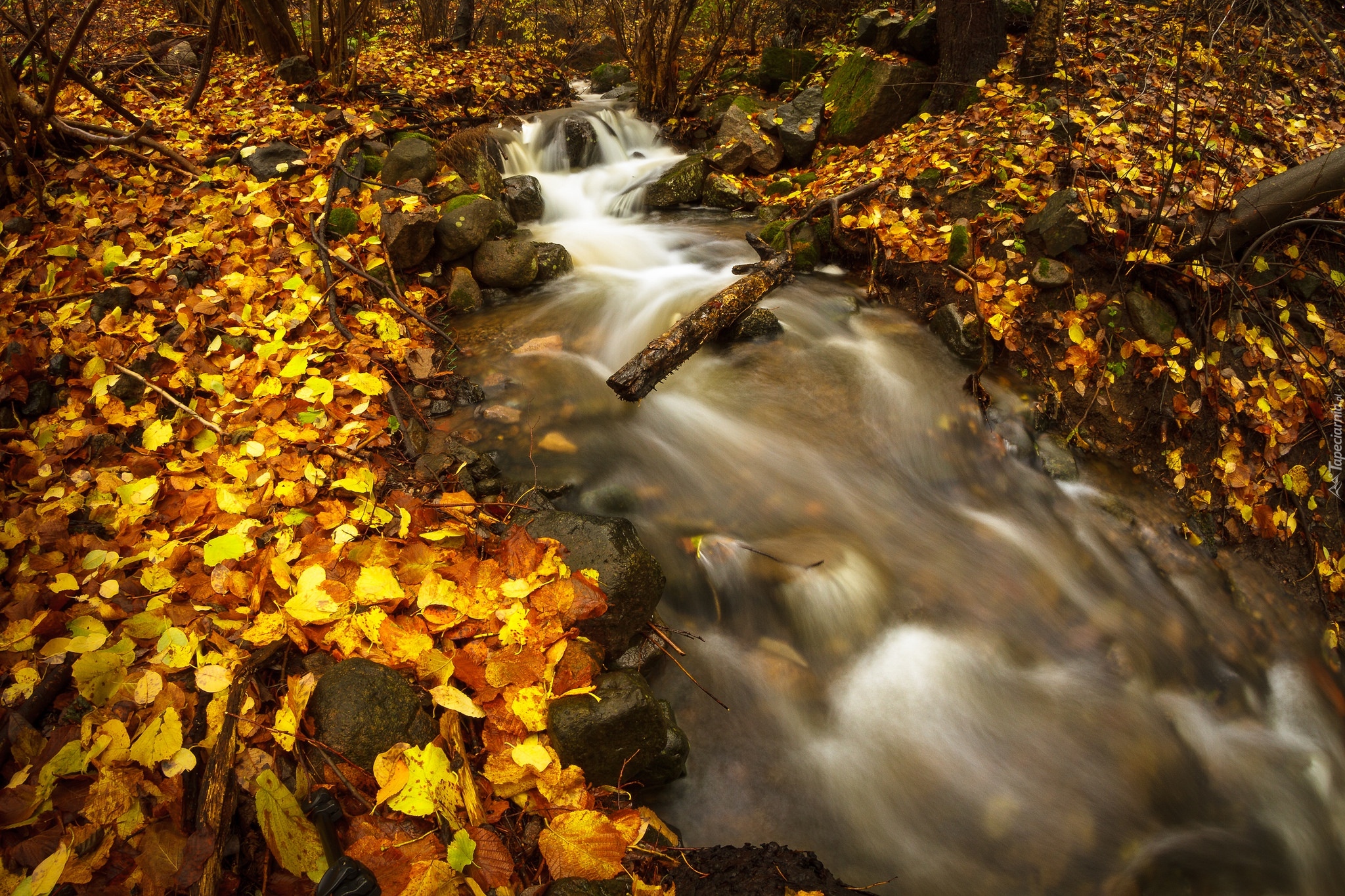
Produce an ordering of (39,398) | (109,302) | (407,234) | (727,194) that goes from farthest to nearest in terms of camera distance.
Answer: (727,194), (407,234), (109,302), (39,398)

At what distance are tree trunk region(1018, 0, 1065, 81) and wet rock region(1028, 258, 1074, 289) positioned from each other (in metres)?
2.73

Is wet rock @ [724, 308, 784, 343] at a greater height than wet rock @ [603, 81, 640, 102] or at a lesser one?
lesser

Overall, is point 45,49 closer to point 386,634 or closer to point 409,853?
point 386,634

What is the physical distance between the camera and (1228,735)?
2.96 metres

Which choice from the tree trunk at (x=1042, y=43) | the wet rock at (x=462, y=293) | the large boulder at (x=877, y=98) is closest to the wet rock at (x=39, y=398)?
Answer: the wet rock at (x=462, y=293)

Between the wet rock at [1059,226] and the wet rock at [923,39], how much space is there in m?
3.19

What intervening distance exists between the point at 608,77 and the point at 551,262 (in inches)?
284

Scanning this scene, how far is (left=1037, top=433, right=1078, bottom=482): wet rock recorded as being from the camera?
377 centimetres

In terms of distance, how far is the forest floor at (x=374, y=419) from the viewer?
5.92ft

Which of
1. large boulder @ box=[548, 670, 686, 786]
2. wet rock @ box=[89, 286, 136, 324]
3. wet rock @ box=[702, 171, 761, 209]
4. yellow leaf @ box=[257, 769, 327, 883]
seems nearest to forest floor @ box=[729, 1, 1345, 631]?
wet rock @ box=[702, 171, 761, 209]

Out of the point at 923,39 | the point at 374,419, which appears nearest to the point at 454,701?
the point at 374,419

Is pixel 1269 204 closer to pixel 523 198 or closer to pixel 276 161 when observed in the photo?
pixel 523 198

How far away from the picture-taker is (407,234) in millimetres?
4195

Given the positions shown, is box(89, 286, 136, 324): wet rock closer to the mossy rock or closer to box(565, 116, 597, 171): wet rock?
the mossy rock
